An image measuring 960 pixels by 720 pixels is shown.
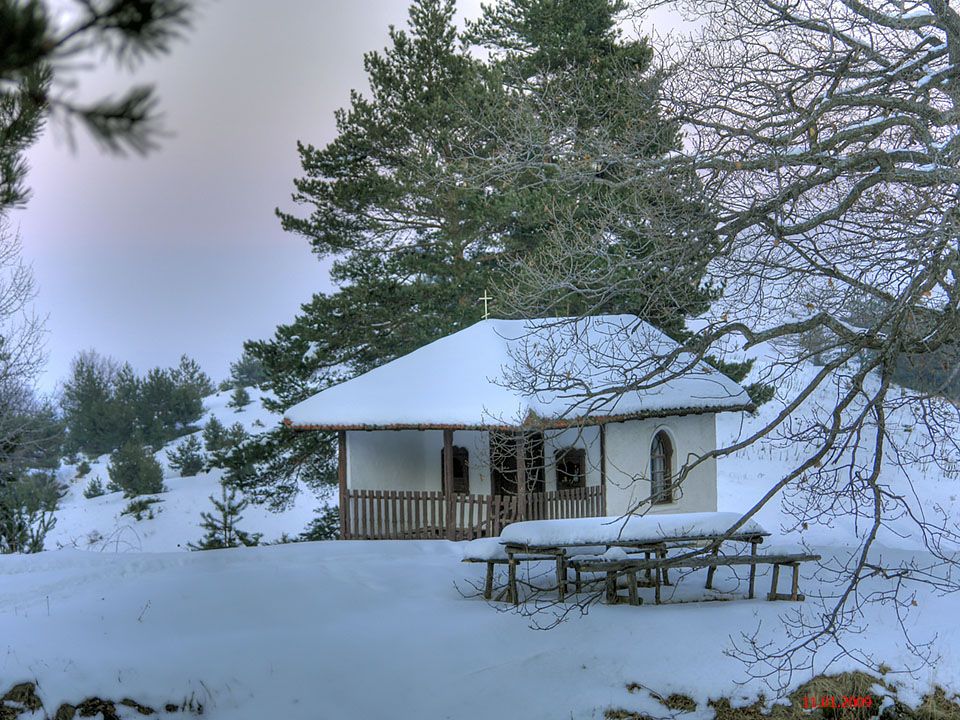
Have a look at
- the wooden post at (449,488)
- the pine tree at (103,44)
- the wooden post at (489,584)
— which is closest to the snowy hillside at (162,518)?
the wooden post at (449,488)

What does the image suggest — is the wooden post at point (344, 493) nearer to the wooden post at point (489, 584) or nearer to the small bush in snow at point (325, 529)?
the wooden post at point (489, 584)

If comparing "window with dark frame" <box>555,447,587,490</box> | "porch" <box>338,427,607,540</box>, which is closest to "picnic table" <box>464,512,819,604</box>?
"porch" <box>338,427,607,540</box>

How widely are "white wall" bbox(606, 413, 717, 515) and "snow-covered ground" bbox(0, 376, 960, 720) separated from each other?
4.74m

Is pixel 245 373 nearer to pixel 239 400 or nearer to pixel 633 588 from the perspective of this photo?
pixel 239 400

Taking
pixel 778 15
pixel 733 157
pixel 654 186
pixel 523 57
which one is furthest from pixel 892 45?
pixel 523 57

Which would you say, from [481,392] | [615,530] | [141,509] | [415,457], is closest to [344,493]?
[415,457]

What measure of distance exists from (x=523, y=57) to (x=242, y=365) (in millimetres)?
31716

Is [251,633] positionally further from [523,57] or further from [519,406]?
[523,57]

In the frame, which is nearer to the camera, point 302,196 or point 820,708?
point 820,708

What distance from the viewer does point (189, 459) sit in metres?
36.0

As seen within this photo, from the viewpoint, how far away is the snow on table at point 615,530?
9961 millimetres

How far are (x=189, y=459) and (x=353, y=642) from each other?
28.8 meters

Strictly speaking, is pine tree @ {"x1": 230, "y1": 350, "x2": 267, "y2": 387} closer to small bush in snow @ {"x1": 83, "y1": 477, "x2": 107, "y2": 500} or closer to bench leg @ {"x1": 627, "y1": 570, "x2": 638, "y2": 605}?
small bush in snow @ {"x1": 83, "y1": 477, "x2": 107, "y2": 500}

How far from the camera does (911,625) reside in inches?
387
